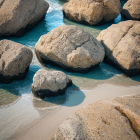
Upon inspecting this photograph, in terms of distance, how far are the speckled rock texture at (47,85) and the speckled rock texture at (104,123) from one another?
151 cm

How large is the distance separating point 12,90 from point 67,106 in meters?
1.74

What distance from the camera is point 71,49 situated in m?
5.83

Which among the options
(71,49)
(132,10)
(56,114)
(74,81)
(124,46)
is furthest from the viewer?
(132,10)

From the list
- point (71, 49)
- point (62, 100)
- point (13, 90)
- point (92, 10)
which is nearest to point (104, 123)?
point (62, 100)

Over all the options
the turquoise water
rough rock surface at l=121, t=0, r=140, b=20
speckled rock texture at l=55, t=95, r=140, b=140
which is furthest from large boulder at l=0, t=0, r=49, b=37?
speckled rock texture at l=55, t=95, r=140, b=140

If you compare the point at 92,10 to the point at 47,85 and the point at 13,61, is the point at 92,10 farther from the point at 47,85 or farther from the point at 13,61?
the point at 47,85

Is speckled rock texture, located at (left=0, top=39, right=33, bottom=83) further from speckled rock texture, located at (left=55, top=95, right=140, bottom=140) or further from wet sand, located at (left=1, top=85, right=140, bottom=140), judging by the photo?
speckled rock texture, located at (left=55, top=95, right=140, bottom=140)

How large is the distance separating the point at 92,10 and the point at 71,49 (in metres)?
4.46

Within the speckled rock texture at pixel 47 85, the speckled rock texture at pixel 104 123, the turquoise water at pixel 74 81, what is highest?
the speckled rock texture at pixel 104 123

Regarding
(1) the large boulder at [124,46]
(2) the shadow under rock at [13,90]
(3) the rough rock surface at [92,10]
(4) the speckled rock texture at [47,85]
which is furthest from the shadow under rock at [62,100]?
(3) the rough rock surface at [92,10]

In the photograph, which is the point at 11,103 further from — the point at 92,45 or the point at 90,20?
the point at 90,20

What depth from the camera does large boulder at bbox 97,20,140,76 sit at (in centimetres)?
588

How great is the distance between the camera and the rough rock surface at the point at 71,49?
5730 mm

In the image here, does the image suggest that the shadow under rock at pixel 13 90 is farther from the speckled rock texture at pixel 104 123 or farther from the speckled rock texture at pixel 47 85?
the speckled rock texture at pixel 104 123
